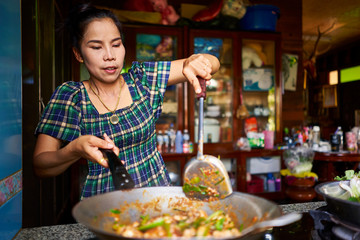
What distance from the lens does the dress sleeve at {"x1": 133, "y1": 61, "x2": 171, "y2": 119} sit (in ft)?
4.85

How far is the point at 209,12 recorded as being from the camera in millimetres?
3854

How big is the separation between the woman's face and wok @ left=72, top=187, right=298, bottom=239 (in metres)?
0.59

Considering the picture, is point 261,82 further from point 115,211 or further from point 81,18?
point 115,211

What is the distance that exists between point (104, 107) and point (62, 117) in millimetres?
186

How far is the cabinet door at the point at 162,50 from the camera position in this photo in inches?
145

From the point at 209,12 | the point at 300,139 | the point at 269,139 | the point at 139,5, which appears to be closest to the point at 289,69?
the point at 300,139

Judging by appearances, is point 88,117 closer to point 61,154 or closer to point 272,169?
point 61,154

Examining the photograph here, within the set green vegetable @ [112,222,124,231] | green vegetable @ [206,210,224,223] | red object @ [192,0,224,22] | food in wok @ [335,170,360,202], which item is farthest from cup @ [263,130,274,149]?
green vegetable @ [112,222,124,231]

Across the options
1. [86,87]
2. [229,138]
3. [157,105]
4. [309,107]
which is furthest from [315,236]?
[309,107]

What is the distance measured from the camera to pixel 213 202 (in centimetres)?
99

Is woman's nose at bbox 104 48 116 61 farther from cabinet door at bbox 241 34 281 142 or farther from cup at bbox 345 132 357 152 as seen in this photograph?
cup at bbox 345 132 357 152

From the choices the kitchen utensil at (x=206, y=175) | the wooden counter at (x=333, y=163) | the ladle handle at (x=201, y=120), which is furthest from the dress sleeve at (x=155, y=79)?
the wooden counter at (x=333, y=163)

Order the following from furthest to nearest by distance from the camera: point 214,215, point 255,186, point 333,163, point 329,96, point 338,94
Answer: point 329,96, point 338,94, point 255,186, point 333,163, point 214,215

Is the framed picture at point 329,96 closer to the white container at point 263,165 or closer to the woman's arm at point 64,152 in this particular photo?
the white container at point 263,165
